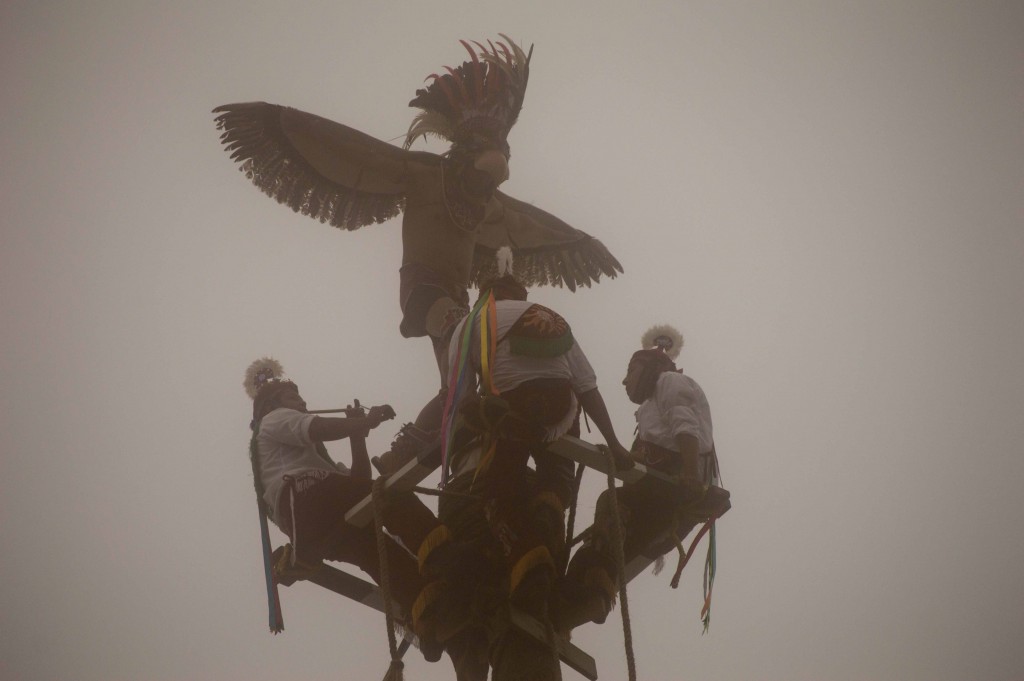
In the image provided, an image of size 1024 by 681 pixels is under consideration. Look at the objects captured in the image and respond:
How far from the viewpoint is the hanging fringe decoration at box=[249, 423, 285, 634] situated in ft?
19.2

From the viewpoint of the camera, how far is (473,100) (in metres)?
7.85

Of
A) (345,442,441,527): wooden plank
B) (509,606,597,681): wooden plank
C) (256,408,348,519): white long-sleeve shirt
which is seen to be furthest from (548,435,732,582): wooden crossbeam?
(256,408,348,519): white long-sleeve shirt

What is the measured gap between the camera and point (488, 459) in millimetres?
5031

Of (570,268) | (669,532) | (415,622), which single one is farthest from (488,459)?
(570,268)

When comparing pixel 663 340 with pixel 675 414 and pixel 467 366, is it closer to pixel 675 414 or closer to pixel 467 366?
pixel 675 414

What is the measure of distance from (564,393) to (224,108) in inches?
175

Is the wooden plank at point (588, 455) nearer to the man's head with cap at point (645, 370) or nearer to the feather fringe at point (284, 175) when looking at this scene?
the man's head with cap at point (645, 370)

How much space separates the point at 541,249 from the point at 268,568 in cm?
416

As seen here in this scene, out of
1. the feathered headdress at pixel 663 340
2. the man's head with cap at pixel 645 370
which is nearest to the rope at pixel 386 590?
the man's head with cap at pixel 645 370

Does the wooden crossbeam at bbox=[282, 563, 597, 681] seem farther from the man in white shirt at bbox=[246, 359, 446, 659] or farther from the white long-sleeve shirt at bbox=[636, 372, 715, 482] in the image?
the white long-sleeve shirt at bbox=[636, 372, 715, 482]

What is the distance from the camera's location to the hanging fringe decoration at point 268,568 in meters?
5.85

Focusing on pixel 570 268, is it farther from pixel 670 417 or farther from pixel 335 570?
pixel 335 570

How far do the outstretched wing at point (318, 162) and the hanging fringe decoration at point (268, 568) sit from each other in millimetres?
2851

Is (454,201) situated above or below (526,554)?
above
